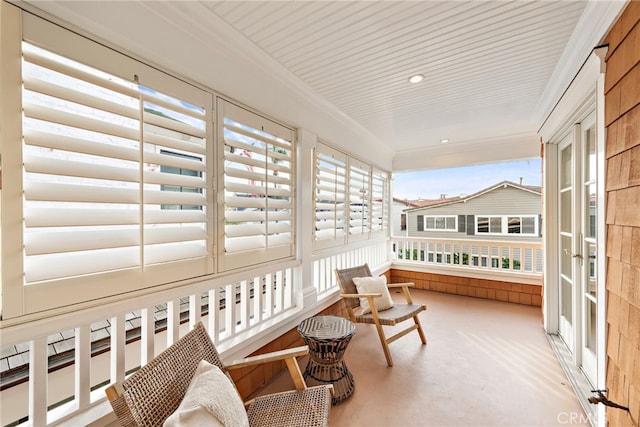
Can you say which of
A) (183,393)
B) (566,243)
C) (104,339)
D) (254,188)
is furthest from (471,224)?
(104,339)

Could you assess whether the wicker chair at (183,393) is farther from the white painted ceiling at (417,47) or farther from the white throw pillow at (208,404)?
the white painted ceiling at (417,47)

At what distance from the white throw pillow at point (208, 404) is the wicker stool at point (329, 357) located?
86cm

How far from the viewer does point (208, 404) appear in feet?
3.52

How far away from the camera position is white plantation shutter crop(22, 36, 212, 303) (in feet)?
3.65

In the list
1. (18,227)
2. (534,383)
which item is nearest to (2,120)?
(18,227)

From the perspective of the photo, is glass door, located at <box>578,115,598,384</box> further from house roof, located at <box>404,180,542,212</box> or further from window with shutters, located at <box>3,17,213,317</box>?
house roof, located at <box>404,180,542,212</box>

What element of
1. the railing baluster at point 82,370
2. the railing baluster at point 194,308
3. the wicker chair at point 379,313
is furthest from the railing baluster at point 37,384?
the wicker chair at point 379,313

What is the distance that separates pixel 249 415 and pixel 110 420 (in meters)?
0.63

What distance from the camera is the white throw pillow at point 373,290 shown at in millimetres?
2856

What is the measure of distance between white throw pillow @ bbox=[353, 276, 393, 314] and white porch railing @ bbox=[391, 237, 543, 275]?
7.42ft

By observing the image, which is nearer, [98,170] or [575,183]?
[98,170]

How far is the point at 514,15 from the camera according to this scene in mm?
1598

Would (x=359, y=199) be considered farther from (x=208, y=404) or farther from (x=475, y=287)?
(x=208, y=404)

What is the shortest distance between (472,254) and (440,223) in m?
2.22
